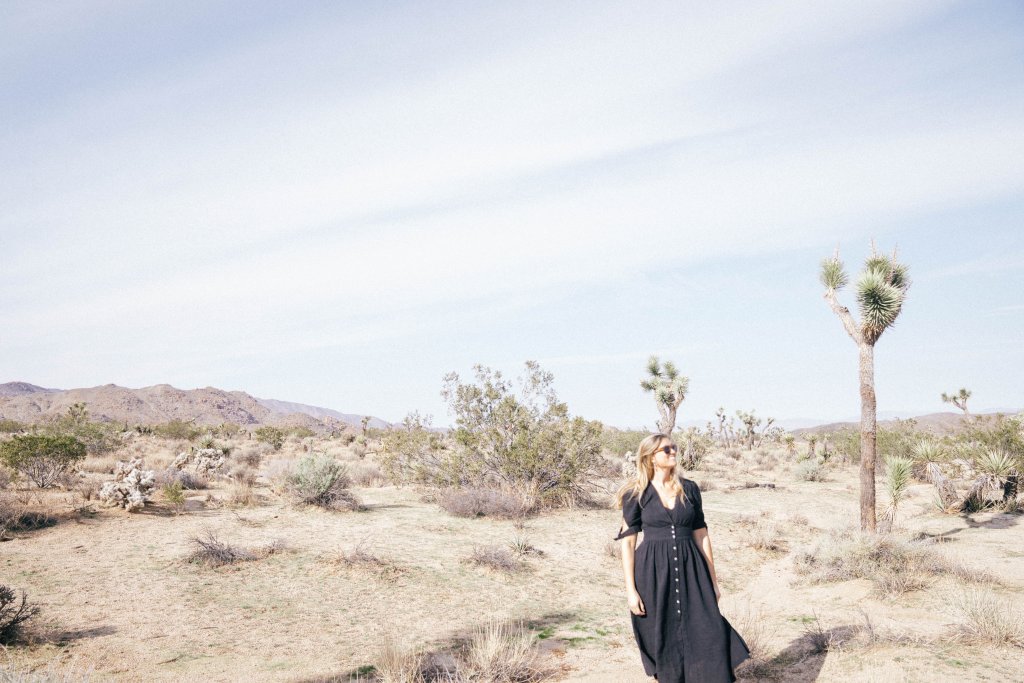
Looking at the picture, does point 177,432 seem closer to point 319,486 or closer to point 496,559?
point 319,486

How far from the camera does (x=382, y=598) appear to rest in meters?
8.93

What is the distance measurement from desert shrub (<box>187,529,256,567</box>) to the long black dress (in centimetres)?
763

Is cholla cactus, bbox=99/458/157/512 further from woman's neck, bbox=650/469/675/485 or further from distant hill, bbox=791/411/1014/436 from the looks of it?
distant hill, bbox=791/411/1014/436

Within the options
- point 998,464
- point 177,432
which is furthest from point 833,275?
point 177,432

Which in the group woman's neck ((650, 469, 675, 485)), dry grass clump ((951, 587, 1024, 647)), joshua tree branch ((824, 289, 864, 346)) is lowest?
dry grass clump ((951, 587, 1024, 647))

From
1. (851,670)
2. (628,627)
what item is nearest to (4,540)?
(628,627)

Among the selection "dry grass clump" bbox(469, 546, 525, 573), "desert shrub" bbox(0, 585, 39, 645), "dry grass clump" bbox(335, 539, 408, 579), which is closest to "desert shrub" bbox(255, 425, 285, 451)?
"dry grass clump" bbox(335, 539, 408, 579)

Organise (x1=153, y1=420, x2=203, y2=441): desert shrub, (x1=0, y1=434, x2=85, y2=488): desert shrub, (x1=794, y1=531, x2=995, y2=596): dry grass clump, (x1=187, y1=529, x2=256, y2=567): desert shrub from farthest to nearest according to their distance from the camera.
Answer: (x1=153, y1=420, x2=203, y2=441): desert shrub, (x1=0, y1=434, x2=85, y2=488): desert shrub, (x1=187, y1=529, x2=256, y2=567): desert shrub, (x1=794, y1=531, x2=995, y2=596): dry grass clump

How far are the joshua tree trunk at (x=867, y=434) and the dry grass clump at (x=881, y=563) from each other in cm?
59

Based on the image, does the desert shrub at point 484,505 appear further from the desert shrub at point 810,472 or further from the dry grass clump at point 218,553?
the desert shrub at point 810,472

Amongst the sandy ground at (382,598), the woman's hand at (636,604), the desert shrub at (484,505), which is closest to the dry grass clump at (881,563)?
the sandy ground at (382,598)

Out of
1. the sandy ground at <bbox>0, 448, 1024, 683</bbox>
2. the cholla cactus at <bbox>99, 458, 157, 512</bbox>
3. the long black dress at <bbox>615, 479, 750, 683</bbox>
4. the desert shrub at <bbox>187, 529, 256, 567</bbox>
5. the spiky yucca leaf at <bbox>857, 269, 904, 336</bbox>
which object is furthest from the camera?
the cholla cactus at <bbox>99, 458, 157, 512</bbox>

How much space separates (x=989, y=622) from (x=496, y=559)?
22.5 ft

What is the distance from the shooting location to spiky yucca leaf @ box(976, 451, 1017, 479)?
16047mm
